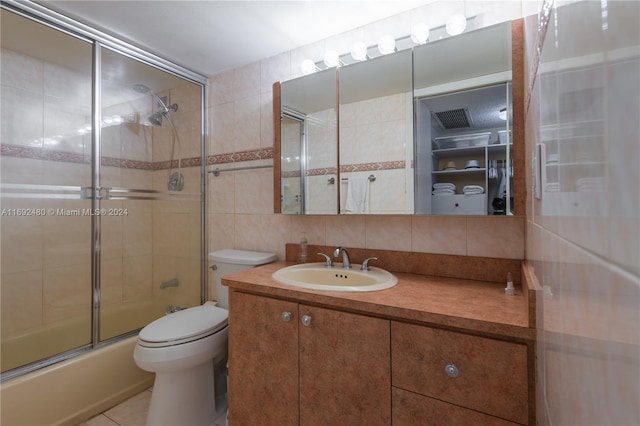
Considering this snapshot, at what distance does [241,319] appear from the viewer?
4.66ft

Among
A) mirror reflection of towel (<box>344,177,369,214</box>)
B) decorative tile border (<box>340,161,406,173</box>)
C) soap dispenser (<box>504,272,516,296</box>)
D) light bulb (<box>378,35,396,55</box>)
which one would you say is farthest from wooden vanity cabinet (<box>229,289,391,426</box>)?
light bulb (<box>378,35,396,55</box>)

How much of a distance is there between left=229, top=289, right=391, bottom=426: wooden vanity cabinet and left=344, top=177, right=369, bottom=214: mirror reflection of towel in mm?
620

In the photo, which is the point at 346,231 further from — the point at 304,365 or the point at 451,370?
the point at 451,370

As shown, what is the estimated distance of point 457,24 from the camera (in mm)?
1393

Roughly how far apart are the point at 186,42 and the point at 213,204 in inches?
44.0

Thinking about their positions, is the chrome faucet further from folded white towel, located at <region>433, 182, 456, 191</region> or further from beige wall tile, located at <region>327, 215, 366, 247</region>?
folded white towel, located at <region>433, 182, 456, 191</region>

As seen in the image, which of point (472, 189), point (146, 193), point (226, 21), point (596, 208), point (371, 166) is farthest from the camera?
point (146, 193)

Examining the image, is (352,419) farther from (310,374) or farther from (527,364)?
(527,364)

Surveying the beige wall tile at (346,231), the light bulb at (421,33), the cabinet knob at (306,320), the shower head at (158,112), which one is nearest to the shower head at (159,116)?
the shower head at (158,112)

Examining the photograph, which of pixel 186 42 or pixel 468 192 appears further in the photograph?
pixel 186 42

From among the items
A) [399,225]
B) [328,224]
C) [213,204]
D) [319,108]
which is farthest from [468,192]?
A: [213,204]

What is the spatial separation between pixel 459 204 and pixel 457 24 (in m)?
0.85

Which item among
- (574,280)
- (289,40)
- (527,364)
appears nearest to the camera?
(574,280)

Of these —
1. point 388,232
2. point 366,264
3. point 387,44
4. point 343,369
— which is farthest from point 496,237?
point 387,44
